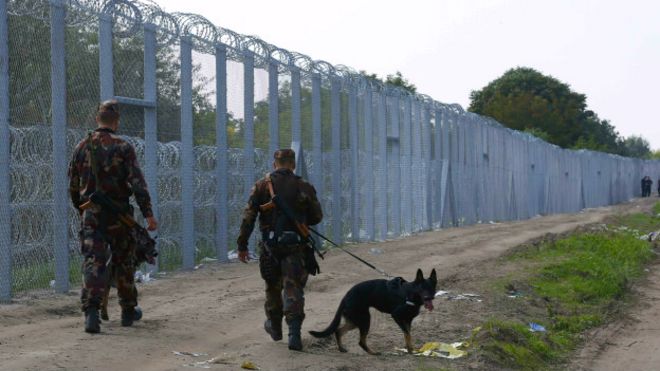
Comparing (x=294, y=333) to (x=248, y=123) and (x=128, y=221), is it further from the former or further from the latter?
(x=248, y=123)

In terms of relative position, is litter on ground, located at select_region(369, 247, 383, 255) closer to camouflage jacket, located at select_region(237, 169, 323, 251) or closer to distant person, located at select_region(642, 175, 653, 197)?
camouflage jacket, located at select_region(237, 169, 323, 251)

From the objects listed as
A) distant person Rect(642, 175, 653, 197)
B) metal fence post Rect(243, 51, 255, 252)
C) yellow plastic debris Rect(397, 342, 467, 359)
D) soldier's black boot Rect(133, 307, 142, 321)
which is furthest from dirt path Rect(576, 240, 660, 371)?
distant person Rect(642, 175, 653, 197)

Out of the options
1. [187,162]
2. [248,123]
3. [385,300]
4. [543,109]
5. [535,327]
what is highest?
[543,109]

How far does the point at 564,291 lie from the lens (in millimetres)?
14164

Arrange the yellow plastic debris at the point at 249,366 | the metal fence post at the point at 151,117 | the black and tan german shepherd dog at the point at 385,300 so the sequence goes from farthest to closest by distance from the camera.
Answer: the metal fence post at the point at 151,117 < the black and tan german shepherd dog at the point at 385,300 < the yellow plastic debris at the point at 249,366

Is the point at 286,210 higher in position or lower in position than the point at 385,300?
higher

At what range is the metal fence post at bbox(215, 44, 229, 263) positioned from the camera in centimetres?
1570

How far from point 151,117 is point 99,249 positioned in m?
5.48

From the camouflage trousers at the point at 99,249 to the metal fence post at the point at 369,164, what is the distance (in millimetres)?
13356

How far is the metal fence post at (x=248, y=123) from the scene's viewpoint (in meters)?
16.6

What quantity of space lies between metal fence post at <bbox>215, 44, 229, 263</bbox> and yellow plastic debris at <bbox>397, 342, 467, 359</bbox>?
665cm

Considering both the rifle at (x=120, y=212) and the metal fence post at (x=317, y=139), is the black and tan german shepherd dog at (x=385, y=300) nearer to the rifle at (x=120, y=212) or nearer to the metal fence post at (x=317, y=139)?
the rifle at (x=120, y=212)

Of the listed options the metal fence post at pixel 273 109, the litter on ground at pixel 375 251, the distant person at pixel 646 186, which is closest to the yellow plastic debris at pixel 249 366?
the metal fence post at pixel 273 109

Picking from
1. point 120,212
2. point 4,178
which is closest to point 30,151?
point 4,178
